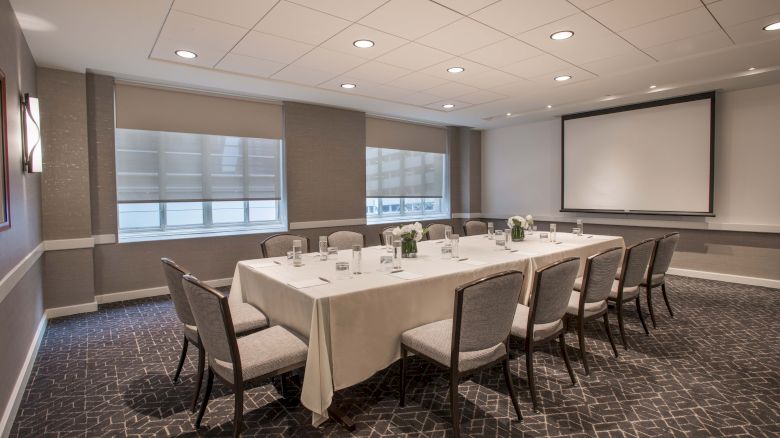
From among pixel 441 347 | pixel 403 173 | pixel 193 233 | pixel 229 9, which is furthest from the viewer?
pixel 403 173

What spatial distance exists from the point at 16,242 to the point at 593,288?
4.19 m

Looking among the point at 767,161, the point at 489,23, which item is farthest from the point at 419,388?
the point at 767,161

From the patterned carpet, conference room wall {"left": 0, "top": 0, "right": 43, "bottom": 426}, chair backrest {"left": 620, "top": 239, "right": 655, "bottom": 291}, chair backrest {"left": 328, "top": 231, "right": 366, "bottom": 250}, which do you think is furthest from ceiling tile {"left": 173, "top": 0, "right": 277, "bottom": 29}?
chair backrest {"left": 620, "top": 239, "right": 655, "bottom": 291}

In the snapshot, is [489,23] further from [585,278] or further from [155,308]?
[155,308]

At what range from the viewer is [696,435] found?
2197mm

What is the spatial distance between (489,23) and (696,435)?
122 inches

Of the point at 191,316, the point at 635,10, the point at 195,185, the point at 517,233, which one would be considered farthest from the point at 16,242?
the point at 635,10

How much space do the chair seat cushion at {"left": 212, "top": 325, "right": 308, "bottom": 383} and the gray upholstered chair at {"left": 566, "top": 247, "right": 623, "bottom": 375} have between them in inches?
78.8

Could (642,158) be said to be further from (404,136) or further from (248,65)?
(248,65)

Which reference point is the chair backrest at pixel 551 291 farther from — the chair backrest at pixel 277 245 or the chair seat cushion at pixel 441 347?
the chair backrest at pixel 277 245

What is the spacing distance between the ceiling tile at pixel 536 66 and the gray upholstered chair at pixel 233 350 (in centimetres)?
360

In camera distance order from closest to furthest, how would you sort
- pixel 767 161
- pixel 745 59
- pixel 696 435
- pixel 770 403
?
pixel 696 435, pixel 770 403, pixel 745 59, pixel 767 161

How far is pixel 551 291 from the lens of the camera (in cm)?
246

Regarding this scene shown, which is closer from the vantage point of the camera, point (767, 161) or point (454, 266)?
point (454, 266)
